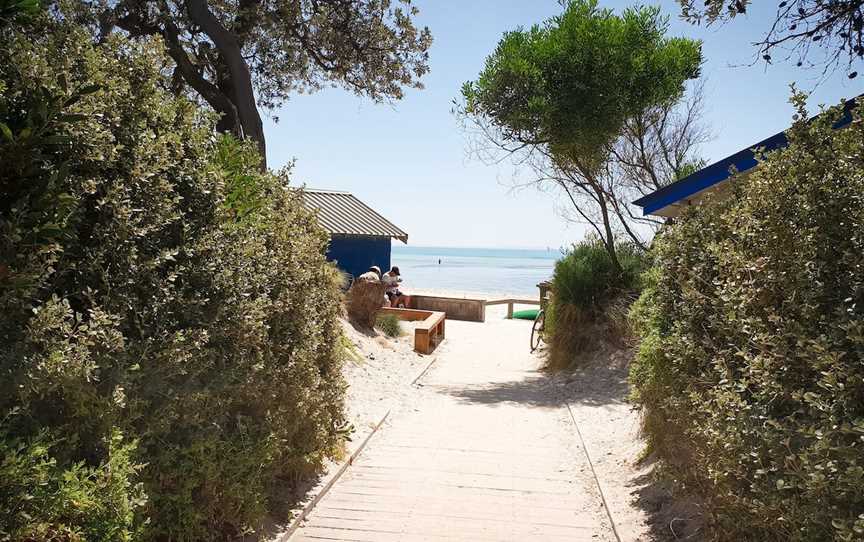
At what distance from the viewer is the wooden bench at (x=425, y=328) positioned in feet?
48.3

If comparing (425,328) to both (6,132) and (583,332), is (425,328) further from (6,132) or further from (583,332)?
(6,132)

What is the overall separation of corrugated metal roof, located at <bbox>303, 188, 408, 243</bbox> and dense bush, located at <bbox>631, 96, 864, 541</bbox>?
19710mm

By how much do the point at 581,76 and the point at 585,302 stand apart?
420 centimetres

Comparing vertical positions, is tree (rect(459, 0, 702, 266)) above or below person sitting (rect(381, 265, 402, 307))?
above

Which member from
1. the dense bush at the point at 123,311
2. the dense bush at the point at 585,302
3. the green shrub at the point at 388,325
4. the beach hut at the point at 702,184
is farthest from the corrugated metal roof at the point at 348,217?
the dense bush at the point at 123,311

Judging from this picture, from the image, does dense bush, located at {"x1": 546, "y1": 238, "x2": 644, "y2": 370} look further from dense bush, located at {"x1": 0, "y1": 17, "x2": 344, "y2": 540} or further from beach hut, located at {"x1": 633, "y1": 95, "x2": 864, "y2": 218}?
dense bush, located at {"x1": 0, "y1": 17, "x2": 344, "y2": 540}

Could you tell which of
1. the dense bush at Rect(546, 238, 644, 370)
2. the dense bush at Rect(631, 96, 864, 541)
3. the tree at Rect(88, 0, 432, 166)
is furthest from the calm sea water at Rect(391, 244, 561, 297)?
the dense bush at Rect(631, 96, 864, 541)

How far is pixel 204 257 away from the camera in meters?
3.72

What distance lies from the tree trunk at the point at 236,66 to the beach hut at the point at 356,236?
36.2 ft

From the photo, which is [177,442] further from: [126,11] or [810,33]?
[126,11]

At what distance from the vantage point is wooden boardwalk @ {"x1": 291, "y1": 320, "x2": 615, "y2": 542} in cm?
503

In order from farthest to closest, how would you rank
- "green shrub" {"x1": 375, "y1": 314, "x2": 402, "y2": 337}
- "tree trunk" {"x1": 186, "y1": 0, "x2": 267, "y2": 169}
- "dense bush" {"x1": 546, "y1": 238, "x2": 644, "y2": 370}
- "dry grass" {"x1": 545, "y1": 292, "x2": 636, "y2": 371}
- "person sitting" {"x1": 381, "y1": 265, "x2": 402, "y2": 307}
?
"person sitting" {"x1": 381, "y1": 265, "x2": 402, "y2": 307}, "green shrub" {"x1": 375, "y1": 314, "x2": 402, "y2": 337}, "dense bush" {"x1": 546, "y1": 238, "x2": 644, "y2": 370}, "dry grass" {"x1": 545, "y1": 292, "x2": 636, "y2": 371}, "tree trunk" {"x1": 186, "y1": 0, "x2": 267, "y2": 169}

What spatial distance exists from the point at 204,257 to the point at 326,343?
2409 mm

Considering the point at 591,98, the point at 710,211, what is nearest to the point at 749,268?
the point at 710,211
